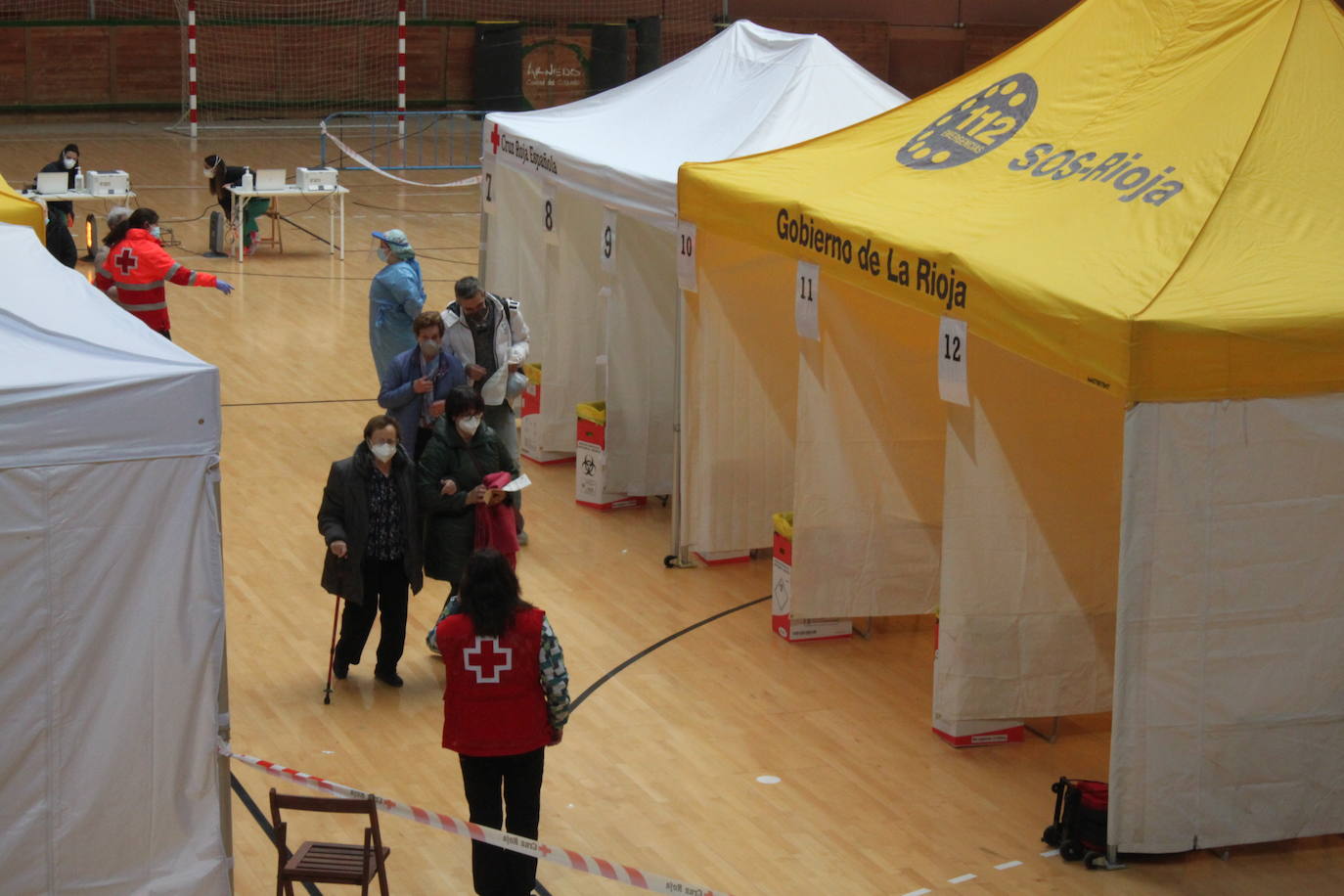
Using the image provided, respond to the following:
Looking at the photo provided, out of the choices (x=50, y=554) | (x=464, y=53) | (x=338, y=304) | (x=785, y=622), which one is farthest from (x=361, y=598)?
(x=464, y=53)

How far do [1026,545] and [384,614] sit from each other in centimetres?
312

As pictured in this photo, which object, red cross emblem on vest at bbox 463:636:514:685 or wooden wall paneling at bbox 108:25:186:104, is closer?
red cross emblem on vest at bbox 463:636:514:685

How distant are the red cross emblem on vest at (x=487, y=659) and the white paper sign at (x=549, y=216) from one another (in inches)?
Result: 262

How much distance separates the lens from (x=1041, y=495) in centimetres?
809

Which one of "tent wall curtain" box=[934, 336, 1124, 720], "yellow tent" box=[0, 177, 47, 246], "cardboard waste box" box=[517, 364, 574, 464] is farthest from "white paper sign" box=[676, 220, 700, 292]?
"yellow tent" box=[0, 177, 47, 246]

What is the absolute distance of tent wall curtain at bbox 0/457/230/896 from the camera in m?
5.53

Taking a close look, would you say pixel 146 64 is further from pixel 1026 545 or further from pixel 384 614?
pixel 1026 545

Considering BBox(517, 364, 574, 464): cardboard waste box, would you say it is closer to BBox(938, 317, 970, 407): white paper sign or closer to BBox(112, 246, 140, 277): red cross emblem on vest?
BBox(112, 246, 140, 277): red cross emblem on vest

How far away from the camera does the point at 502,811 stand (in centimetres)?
639

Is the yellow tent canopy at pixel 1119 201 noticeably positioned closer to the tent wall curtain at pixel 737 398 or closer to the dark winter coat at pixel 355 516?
the tent wall curtain at pixel 737 398

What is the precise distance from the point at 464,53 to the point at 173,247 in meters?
11.7

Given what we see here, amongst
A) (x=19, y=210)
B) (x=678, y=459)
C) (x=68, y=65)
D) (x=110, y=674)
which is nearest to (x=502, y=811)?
(x=110, y=674)

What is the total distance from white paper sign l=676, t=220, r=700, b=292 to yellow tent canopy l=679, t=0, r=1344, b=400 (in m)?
0.38

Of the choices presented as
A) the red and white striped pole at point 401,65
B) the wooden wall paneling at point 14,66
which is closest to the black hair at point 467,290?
the red and white striped pole at point 401,65
